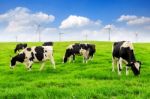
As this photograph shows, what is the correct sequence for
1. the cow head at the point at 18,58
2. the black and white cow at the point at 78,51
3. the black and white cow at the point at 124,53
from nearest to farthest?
the black and white cow at the point at 124,53 → the cow head at the point at 18,58 → the black and white cow at the point at 78,51

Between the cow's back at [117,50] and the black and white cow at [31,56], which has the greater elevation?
the cow's back at [117,50]

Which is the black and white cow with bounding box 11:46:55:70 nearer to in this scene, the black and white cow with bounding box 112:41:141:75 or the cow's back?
the cow's back

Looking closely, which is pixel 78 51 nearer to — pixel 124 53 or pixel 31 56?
pixel 31 56

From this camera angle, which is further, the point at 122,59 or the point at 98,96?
the point at 122,59

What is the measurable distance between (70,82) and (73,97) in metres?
4.81

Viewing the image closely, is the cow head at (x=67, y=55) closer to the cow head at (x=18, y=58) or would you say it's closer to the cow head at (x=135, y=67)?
the cow head at (x=18, y=58)

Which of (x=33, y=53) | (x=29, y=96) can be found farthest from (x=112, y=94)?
(x=33, y=53)

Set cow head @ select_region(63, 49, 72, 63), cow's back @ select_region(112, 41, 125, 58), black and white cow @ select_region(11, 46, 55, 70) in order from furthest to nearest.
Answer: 1. cow head @ select_region(63, 49, 72, 63)
2. black and white cow @ select_region(11, 46, 55, 70)
3. cow's back @ select_region(112, 41, 125, 58)

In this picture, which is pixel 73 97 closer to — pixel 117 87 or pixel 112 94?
pixel 112 94

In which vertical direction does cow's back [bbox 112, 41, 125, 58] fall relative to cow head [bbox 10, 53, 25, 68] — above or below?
above

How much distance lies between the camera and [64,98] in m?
14.4

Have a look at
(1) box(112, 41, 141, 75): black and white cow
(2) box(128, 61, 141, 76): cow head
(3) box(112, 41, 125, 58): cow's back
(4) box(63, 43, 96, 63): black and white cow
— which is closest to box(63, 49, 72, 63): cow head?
(4) box(63, 43, 96, 63): black and white cow

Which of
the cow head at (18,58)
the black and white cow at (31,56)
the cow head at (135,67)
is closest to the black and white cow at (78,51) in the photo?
the black and white cow at (31,56)

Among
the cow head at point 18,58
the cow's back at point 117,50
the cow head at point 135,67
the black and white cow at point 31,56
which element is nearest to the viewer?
the cow head at point 135,67
